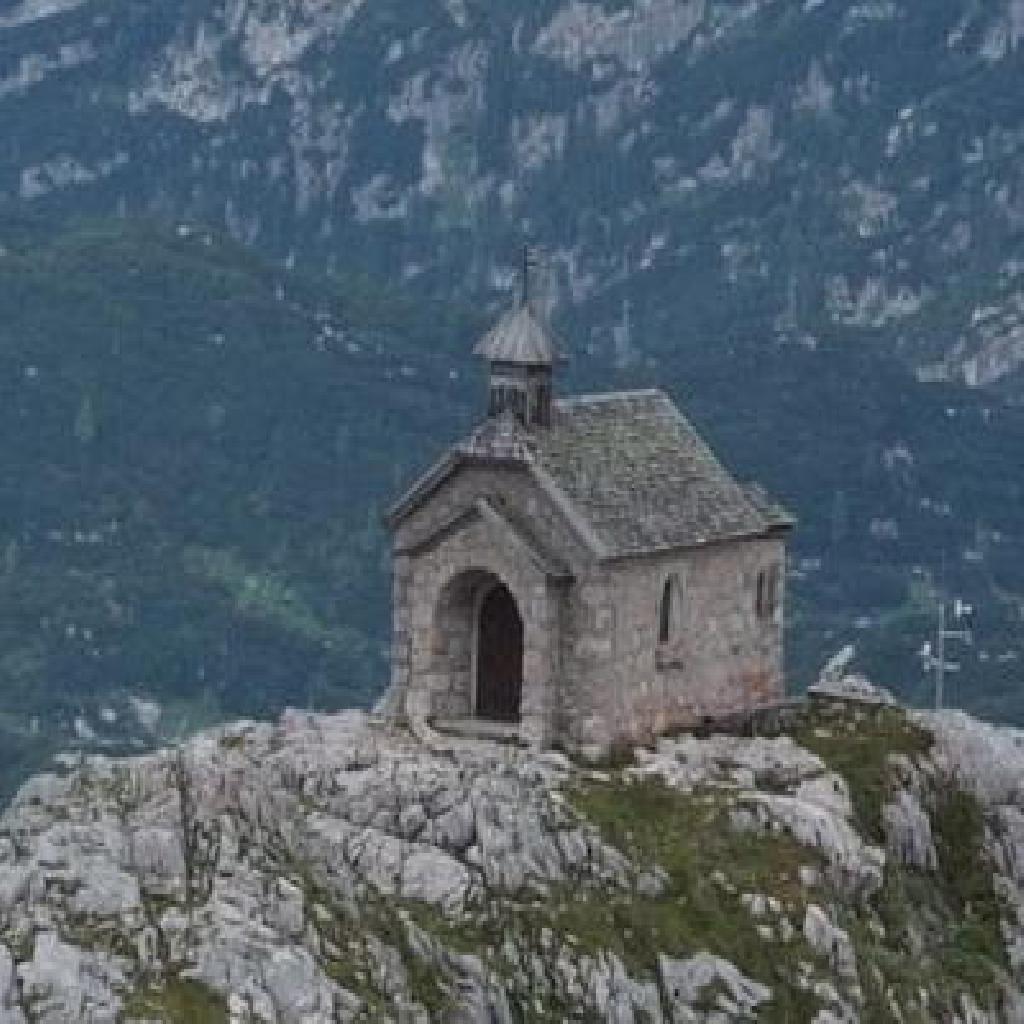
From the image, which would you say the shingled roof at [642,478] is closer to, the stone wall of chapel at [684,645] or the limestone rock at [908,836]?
the stone wall of chapel at [684,645]

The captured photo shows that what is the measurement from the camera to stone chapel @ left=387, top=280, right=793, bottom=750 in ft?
310

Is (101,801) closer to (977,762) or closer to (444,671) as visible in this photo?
(444,671)

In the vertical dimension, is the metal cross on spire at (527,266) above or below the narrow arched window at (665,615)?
above

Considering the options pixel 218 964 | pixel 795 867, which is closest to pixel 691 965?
pixel 795 867

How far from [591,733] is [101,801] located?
11907 millimetres

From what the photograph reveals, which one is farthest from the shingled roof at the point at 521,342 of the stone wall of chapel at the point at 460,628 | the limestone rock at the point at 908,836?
the limestone rock at the point at 908,836

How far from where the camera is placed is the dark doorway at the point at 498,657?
97.2 metres

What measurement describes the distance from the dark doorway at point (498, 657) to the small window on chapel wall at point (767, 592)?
20.7 ft

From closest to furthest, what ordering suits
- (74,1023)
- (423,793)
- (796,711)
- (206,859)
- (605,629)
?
(74,1023) < (206,859) < (423,793) < (605,629) < (796,711)

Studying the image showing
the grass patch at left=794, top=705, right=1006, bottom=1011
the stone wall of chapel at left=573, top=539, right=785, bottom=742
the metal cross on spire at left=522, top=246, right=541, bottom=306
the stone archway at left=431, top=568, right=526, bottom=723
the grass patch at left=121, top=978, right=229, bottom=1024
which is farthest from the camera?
the metal cross on spire at left=522, top=246, right=541, bottom=306

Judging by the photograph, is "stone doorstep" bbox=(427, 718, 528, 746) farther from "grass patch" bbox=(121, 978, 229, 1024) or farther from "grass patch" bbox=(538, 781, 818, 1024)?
"grass patch" bbox=(121, 978, 229, 1024)

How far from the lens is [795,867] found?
90000 millimetres

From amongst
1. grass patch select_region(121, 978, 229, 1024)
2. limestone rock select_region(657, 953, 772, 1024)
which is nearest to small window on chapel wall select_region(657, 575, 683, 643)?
limestone rock select_region(657, 953, 772, 1024)

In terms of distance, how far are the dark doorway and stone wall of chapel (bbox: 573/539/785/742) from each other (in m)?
2.62
